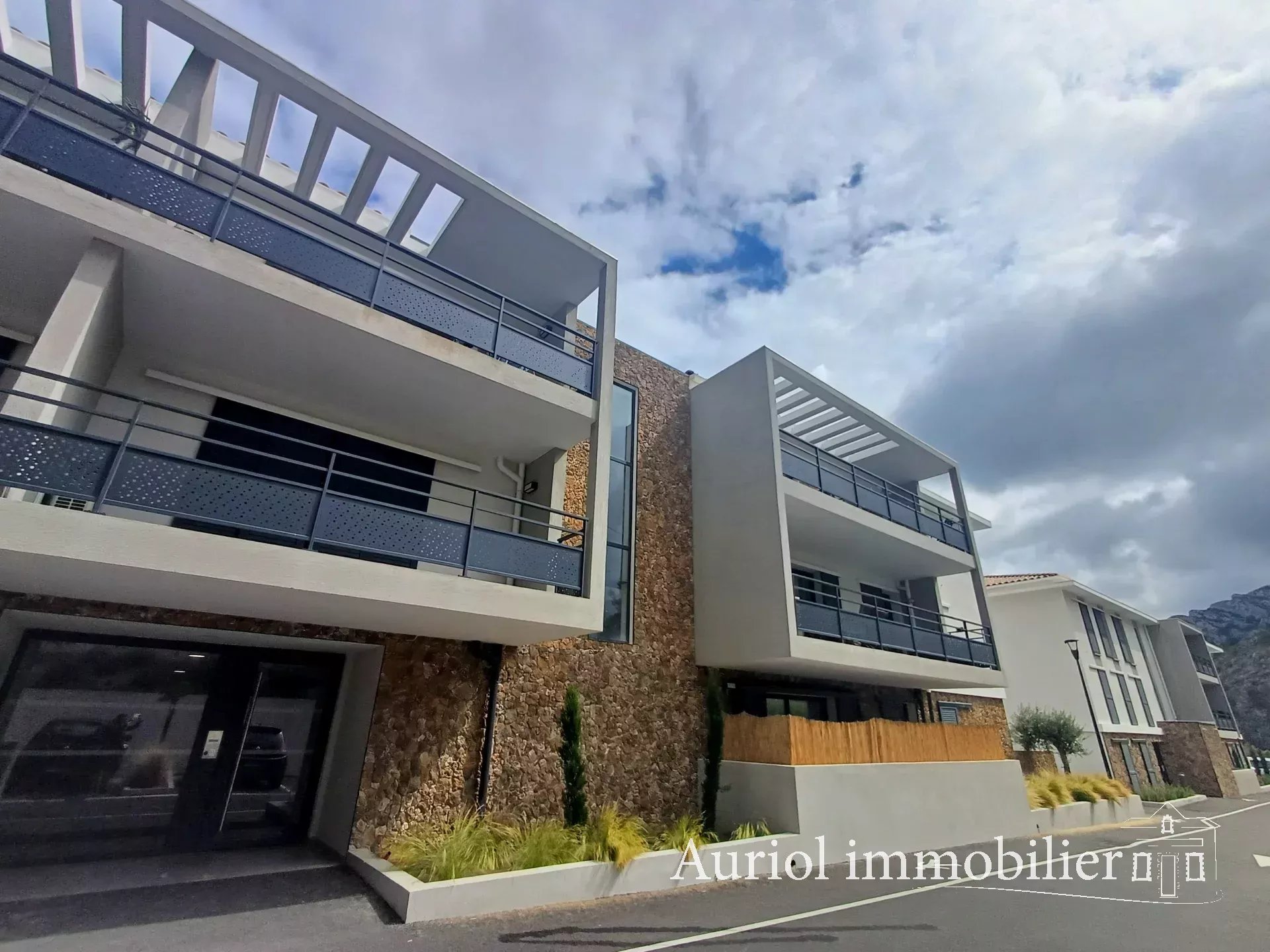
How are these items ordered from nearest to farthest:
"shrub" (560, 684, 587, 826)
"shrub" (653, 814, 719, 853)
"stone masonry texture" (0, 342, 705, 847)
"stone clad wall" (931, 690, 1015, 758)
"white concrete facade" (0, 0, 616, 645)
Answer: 1. "white concrete facade" (0, 0, 616, 645)
2. "stone masonry texture" (0, 342, 705, 847)
3. "shrub" (653, 814, 719, 853)
4. "shrub" (560, 684, 587, 826)
5. "stone clad wall" (931, 690, 1015, 758)

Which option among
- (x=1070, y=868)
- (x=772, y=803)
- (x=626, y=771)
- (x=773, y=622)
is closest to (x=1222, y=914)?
(x=1070, y=868)

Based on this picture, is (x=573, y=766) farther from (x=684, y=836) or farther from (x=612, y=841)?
(x=684, y=836)

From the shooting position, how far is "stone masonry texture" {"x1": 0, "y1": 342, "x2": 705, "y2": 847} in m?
7.76

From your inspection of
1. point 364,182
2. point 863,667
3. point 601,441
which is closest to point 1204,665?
point 863,667

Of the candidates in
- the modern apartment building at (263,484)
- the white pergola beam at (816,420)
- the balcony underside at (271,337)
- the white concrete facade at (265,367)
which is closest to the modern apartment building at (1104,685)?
the white pergola beam at (816,420)

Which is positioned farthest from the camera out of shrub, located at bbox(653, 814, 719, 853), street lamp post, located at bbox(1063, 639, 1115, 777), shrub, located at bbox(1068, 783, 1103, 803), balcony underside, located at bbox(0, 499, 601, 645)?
street lamp post, located at bbox(1063, 639, 1115, 777)

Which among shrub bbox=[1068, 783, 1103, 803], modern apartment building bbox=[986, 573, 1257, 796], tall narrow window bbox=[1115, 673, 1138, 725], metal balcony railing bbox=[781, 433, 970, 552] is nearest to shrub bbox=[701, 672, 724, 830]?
metal balcony railing bbox=[781, 433, 970, 552]

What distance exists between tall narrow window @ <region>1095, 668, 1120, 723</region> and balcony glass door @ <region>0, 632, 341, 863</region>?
29044 mm

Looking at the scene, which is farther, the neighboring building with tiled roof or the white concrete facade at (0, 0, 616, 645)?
the neighboring building with tiled roof

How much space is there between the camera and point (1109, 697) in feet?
79.8

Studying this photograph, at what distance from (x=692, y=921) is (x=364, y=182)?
34.8 ft

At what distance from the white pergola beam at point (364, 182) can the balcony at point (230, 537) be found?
3811mm

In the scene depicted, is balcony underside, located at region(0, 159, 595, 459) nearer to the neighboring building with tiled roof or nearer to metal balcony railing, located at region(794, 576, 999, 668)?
metal balcony railing, located at region(794, 576, 999, 668)

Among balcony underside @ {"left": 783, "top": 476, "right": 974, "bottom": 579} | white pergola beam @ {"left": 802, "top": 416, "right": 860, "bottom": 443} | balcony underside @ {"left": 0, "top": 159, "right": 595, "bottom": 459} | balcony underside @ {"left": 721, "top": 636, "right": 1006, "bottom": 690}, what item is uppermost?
white pergola beam @ {"left": 802, "top": 416, "right": 860, "bottom": 443}
